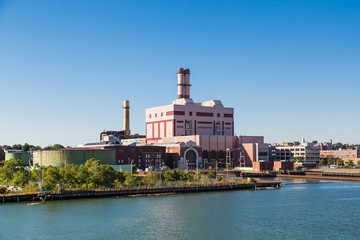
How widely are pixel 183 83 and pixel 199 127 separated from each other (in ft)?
67.6

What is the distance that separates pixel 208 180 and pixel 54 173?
34722 millimetres

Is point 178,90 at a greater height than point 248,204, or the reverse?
point 178,90

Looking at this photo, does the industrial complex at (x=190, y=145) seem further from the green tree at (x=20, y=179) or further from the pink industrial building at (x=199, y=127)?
the green tree at (x=20, y=179)

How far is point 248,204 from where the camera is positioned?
73062mm

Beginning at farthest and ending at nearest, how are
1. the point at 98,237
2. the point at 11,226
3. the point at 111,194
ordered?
the point at 111,194
the point at 11,226
the point at 98,237

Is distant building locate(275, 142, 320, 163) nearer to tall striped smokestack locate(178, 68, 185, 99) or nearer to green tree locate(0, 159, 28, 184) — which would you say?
tall striped smokestack locate(178, 68, 185, 99)

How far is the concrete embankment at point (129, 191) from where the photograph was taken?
74562 millimetres

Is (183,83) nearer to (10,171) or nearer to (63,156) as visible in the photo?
(63,156)

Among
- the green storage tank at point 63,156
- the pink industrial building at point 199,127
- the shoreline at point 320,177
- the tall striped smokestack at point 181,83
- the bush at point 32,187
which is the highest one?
the tall striped smokestack at point 181,83

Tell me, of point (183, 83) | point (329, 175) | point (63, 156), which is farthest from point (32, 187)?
point (183, 83)

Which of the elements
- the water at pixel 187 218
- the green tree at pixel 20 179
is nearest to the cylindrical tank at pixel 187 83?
the water at pixel 187 218

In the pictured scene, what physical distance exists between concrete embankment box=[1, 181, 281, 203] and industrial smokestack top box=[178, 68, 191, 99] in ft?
272

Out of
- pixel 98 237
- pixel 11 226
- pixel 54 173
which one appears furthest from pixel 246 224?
pixel 54 173

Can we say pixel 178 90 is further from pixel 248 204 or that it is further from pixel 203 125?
pixel 248 204
